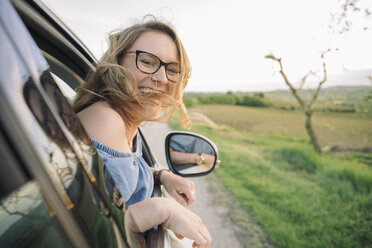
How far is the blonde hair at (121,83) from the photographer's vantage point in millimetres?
1183

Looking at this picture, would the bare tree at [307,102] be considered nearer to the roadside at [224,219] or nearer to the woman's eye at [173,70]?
the roadside at [224,219]

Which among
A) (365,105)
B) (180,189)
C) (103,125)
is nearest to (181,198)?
(180,189)

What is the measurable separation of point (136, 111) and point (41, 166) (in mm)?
942

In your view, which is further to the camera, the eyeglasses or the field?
the field

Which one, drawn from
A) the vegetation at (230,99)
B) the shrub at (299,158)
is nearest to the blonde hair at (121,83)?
the shrub at (299,158)

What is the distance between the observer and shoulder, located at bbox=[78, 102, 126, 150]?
2.66 ft

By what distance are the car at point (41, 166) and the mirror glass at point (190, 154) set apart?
1.28 m

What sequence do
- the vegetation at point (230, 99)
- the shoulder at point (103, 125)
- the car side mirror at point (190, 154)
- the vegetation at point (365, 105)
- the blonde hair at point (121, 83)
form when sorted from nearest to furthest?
the shoulder at point (103, 125) < the blonde hair at point (121, 83) < the car side mirror at point (190, 154) < the vegetation at point (365, 105) < the vegetation at point (230, 99)

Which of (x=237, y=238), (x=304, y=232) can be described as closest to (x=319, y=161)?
(x=304, y=232)

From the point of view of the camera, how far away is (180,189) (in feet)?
4.60

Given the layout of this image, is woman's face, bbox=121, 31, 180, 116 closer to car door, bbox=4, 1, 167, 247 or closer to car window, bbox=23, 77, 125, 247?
car door, bbox=4, 1, 167, 247

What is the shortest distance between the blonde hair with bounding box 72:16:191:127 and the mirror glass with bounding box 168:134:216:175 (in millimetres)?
402

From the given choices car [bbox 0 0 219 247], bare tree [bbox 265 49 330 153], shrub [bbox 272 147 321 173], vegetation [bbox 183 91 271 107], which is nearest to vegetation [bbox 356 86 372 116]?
bare tree [bbox 265 49 330 153]

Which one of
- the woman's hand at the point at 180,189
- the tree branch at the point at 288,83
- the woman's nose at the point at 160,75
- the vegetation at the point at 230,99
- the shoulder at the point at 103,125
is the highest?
the woman's nose at the point at 160,75
